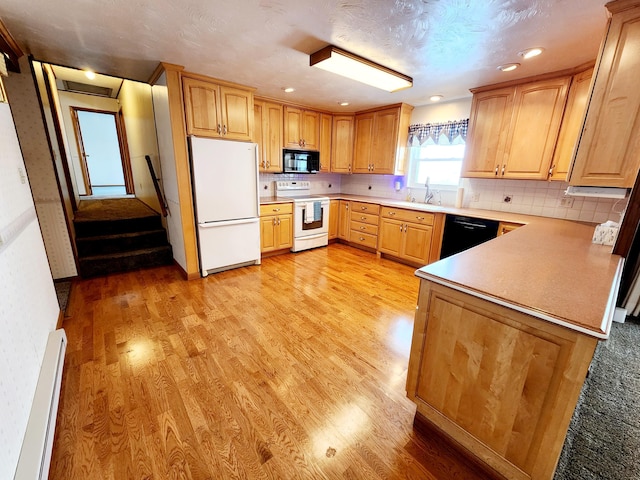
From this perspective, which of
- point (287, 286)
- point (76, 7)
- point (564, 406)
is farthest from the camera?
point (287, 286)

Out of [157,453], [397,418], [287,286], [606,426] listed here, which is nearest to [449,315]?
[397,418]

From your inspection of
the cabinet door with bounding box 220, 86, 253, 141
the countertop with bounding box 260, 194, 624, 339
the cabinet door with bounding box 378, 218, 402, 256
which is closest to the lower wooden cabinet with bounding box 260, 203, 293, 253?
the cabinet door with bounding box 220, 86, 253, 141

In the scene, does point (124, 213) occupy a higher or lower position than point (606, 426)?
higher

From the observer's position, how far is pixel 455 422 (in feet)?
4.21

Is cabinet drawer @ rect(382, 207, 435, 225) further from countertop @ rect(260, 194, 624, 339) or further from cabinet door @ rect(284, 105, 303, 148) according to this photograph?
cabinet door @ rect(284, 105, 303, 148)

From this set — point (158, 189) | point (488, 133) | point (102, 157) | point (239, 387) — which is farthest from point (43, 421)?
point (102, 157)

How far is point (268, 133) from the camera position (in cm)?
397

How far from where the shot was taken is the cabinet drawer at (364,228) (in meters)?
4.27

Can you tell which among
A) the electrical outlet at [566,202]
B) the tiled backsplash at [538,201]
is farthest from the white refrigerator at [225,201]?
the electrical outlet at [566,202]

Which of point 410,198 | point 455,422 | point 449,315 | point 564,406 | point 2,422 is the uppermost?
point 410,198

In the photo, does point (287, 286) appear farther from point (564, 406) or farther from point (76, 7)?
point (76, 7)

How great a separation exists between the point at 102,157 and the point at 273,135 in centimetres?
599

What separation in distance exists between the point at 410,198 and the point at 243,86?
2.96m

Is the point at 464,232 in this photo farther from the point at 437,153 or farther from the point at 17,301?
the point at 17,301
